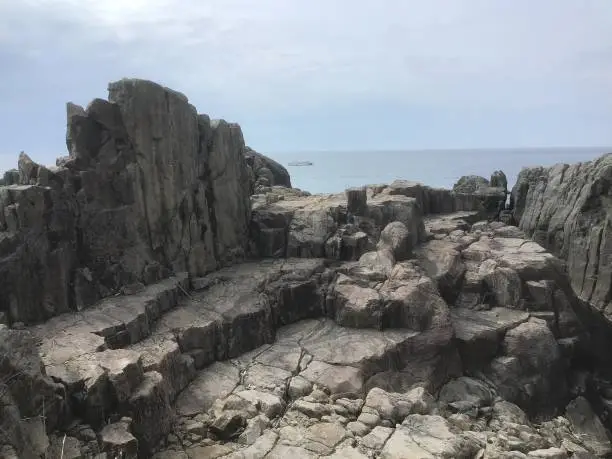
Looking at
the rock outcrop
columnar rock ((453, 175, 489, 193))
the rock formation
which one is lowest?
the rock formation

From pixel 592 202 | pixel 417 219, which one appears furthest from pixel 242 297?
pixel 592 202

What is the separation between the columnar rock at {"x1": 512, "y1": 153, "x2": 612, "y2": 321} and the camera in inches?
781

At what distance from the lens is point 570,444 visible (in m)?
14.1

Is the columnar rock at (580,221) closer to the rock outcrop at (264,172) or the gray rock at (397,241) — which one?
the gray rock at (397,241)

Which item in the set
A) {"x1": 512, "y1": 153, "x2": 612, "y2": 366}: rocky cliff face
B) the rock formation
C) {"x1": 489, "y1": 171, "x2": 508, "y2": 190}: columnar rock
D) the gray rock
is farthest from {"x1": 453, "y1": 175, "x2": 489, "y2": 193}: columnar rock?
the gray rock

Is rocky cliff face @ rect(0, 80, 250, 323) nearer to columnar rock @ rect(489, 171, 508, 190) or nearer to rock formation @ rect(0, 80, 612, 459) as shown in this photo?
rock formation @ rect(0, 80, 612, 459)

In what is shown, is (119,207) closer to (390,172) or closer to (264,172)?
(264,172)

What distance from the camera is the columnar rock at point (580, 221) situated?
65.1 ft

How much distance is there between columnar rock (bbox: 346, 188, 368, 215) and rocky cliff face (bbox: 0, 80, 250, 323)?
4.56m

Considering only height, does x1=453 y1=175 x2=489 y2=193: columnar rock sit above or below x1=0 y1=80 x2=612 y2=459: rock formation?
above

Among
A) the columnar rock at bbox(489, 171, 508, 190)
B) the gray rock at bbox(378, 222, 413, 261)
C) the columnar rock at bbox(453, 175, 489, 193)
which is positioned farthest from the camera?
the columnar rock at bbox(489, 171, 508, 190)

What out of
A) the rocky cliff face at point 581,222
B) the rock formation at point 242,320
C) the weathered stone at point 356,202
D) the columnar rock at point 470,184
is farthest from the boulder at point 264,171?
the rocky cliff face at point 581,222

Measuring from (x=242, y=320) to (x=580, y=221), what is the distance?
15.1 metres

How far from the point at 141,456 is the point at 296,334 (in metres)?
6.28
